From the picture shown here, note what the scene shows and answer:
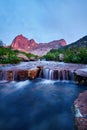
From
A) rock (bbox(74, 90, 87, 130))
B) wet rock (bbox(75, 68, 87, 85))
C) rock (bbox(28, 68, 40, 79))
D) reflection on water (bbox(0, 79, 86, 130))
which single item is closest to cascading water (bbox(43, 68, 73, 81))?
rock (bbox(28, 68, 40, 79))

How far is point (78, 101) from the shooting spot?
5090 mm

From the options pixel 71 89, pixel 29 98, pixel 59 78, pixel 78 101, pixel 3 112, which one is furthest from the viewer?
pixel 59 78

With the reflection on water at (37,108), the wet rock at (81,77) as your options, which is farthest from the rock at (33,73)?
the wet rock at (81,77)

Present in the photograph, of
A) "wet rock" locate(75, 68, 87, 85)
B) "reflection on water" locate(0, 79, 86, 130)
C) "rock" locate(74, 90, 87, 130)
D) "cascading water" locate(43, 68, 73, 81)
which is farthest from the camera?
"cascading water" locate(43, 68, 73, 81)

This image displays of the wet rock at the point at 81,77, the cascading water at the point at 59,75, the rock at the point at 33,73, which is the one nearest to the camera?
the wet rock at the point at 81,77

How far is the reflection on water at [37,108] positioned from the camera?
518 cm

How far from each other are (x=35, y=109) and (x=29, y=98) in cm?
149

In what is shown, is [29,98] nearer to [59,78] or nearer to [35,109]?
[35,109]

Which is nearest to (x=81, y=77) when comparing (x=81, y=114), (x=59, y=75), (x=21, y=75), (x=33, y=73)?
(x=59, y=75)

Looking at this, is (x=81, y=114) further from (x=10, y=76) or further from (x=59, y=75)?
(x=10, y=76)

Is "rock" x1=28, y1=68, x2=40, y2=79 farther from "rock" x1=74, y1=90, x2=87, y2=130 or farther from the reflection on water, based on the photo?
"rock" x1=74, y1=90, x2=87, y2=130

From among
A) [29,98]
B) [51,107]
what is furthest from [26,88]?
[51,107]

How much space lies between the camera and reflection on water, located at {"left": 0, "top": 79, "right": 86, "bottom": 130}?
5184 millimetres

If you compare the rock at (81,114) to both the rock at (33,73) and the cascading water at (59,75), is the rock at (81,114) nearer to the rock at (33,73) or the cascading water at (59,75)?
the cascading water at (59,75)
